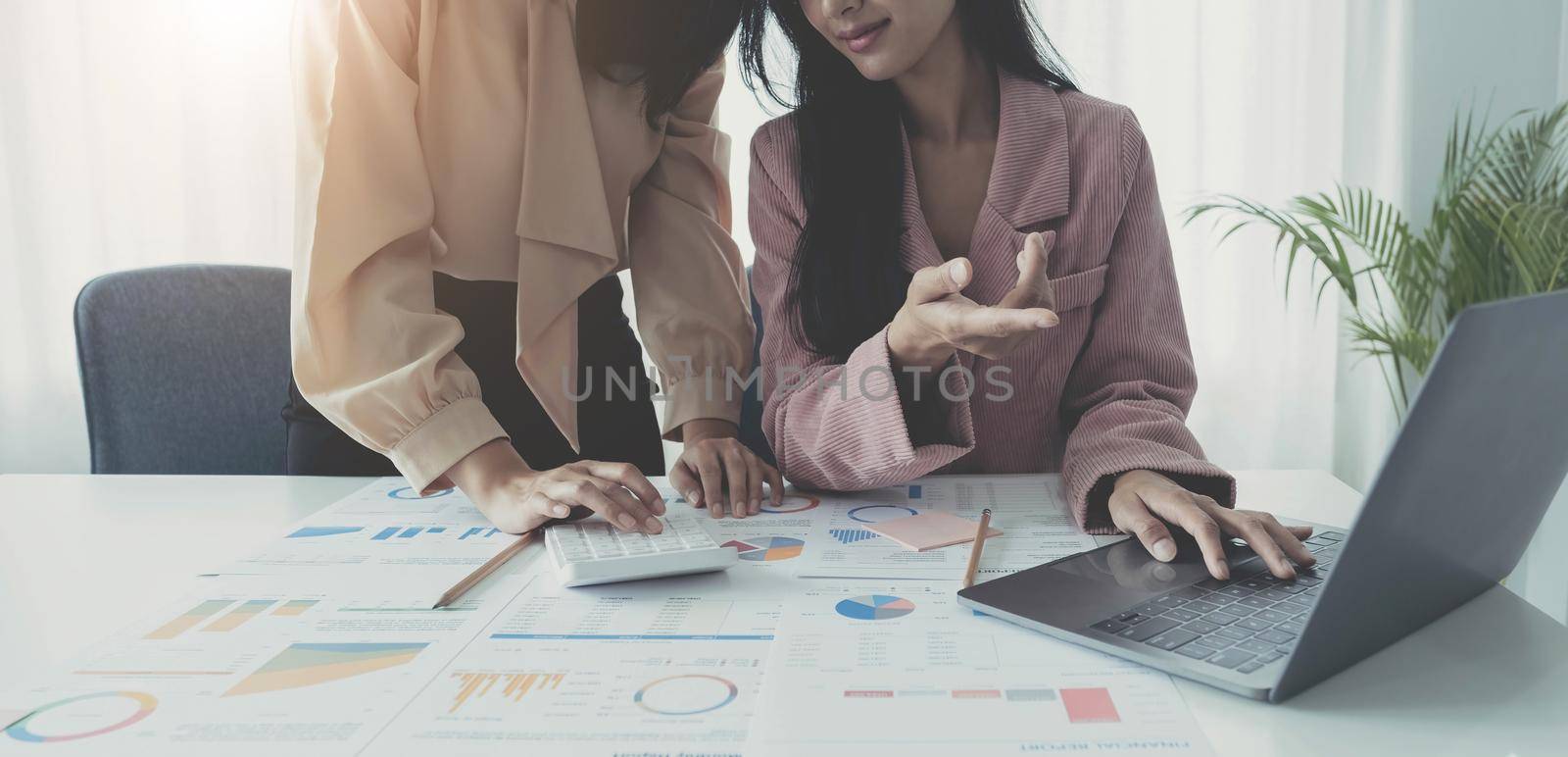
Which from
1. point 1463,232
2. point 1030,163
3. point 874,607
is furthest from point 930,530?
point 1463,232

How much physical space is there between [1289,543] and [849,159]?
631mm

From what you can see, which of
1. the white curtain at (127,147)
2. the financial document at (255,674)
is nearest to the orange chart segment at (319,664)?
the financial document at (255,674)

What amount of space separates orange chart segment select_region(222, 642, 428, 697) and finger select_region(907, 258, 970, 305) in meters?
0.46

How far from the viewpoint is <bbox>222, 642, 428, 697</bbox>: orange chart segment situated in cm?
62

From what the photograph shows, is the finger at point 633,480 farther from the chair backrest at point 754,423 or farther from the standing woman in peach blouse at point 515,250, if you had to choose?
the chair backrest at point 754,423

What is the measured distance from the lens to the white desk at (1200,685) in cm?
54

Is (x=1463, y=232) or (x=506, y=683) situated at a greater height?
(x=1463, y=232)

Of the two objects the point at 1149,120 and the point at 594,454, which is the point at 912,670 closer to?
the point at 594,454

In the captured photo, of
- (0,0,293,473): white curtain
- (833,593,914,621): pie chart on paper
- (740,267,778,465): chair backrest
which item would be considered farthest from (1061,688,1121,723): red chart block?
(0,0,293,473): white curtain

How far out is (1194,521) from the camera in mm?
792

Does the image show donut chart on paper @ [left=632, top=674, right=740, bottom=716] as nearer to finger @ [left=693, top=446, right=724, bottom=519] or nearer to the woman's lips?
finger @ [left=693, top=446, right=724, bottom=519]

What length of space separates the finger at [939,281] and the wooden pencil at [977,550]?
182mm

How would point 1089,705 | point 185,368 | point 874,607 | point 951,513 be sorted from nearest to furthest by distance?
point 1089,705
point 874,607
point 951,513
point 185,368

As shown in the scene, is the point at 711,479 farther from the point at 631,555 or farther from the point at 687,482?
the point at 631,555
